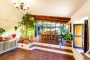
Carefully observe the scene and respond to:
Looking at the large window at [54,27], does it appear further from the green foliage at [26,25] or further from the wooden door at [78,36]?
the wooden door at [78,36]

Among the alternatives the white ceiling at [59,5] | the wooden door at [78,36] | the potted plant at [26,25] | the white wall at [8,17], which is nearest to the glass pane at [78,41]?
the wooden door at [78,36]

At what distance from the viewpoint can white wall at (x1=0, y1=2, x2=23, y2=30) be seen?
4438 millimetres

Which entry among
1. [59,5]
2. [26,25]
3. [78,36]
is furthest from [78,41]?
[26,25]

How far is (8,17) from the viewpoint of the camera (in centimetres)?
491

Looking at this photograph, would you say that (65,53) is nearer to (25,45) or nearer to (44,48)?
(44,48)

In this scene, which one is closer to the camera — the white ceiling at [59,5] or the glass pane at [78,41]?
the white ceiling at [59,5]

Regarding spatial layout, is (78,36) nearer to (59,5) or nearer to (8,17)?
(59,5)

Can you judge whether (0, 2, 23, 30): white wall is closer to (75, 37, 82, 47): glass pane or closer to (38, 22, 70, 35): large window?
(38, 22, 70, 35): large window

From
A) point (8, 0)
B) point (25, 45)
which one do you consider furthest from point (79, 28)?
point (8, 0)

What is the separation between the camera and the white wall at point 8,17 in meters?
4.44

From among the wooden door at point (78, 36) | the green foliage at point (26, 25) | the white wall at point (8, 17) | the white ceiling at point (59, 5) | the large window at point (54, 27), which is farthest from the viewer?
the large window at point (54, 27)

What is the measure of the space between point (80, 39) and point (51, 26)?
214 inches

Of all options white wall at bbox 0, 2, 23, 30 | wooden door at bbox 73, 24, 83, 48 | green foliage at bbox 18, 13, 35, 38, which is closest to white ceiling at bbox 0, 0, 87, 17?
white wall at bbox 0, 2, 23, 30

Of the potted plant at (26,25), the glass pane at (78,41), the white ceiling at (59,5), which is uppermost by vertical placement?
the white ceiling at (59,5)
